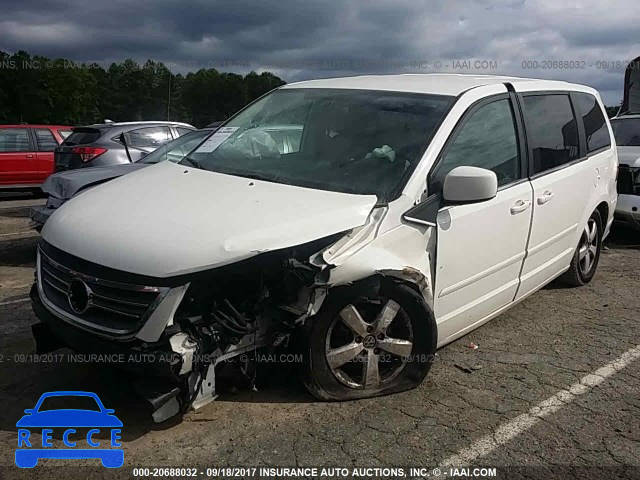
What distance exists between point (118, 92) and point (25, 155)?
22.3 meters

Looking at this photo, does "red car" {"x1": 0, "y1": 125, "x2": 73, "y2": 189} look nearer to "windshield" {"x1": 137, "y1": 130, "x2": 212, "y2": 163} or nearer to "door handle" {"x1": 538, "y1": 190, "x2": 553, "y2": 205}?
"windshield" {"x1": 137, "y1": 130, "x2": 212, "y2": 163}

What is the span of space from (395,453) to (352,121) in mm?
2116

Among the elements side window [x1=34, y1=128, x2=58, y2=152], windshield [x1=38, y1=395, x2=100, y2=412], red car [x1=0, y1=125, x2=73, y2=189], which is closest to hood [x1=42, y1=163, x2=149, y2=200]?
windshield [x1=38, y1=395, x2=100, y2=412]

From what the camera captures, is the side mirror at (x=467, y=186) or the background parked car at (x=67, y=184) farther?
the background parked car at (x=67, y=184)

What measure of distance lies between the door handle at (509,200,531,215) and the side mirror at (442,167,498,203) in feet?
2.06

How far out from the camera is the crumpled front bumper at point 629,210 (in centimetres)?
771

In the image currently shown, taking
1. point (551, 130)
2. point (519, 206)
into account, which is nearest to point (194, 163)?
point (519, 206)

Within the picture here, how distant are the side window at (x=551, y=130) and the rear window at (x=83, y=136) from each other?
277 inches

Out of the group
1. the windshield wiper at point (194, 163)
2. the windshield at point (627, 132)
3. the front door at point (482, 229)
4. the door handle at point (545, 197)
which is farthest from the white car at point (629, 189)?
the windshield wiper at point (194, 163)

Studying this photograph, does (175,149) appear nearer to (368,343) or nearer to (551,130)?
(551,130)

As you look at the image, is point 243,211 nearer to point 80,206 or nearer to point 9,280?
point 80,206

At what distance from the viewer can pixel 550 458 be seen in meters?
3.04

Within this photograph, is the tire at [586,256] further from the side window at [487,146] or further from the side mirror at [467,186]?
the side mirror at [467,186]

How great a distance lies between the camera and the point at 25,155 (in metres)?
12.7
